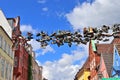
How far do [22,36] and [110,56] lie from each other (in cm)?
4719

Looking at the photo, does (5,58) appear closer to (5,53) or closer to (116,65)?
(5,53)

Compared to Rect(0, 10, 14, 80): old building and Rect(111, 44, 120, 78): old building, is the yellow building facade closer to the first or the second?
Rect(0, 10, 14, 80): old building

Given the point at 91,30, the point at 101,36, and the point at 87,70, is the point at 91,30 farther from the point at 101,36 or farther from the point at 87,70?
the point at 87,70

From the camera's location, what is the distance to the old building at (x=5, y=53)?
50844 millimetres

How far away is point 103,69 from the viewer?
188ft

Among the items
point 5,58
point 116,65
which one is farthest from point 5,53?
point 116,65

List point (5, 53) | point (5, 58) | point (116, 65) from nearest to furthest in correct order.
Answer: point (116, 65) < point (5, 53) < point (5, 58)

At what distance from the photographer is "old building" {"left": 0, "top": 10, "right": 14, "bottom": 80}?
167ft

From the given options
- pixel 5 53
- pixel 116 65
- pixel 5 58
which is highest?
pixel 5 53

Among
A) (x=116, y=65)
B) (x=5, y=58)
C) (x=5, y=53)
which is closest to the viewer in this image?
(x=116, y=65)

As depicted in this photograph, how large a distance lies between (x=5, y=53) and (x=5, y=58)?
29.4 inches

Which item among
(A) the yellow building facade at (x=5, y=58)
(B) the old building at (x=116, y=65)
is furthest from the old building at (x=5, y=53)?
(B) the old building at (x=116, y=65)

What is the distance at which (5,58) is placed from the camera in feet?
176

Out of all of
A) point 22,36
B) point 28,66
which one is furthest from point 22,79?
point 22,36
